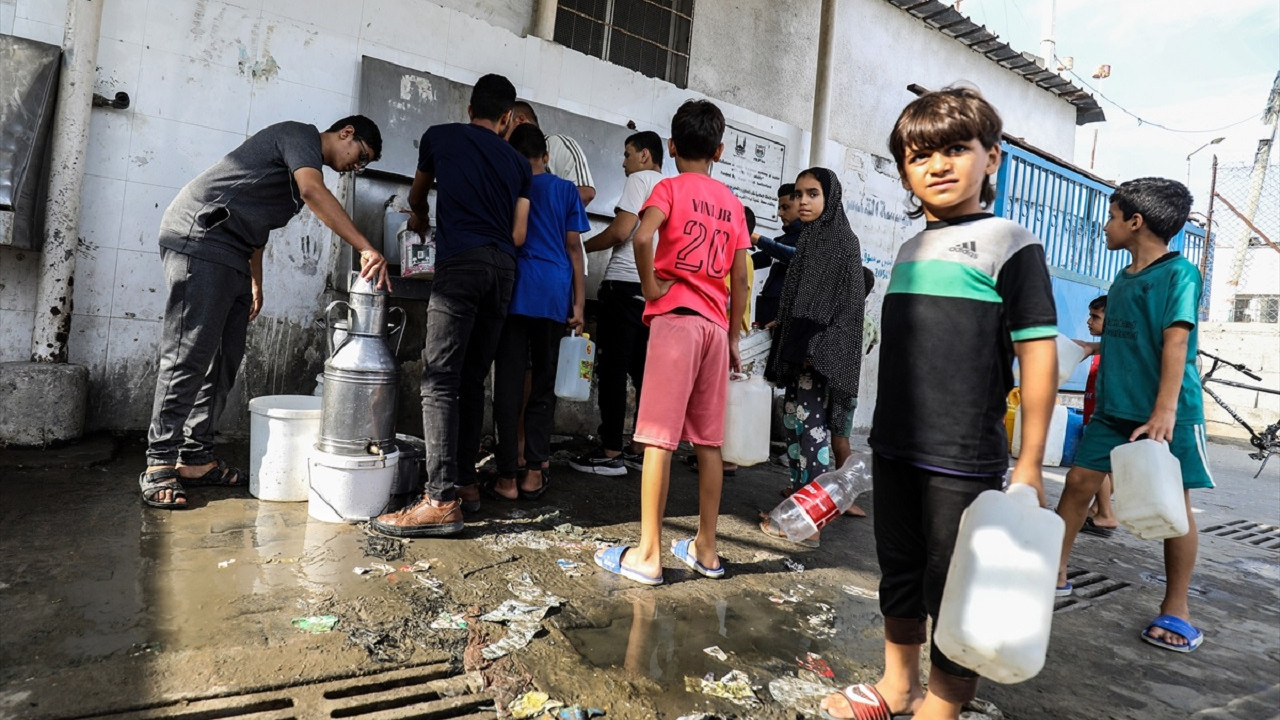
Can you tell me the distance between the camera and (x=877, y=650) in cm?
241

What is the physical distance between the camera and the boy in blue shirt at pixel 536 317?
3584 millimetres

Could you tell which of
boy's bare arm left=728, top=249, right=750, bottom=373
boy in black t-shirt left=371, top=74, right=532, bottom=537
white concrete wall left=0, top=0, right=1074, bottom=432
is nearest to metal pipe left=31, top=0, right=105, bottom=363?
white concrete wall left=0, top=0, right=1074, bottom=432

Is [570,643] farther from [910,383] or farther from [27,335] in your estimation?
[27,335]

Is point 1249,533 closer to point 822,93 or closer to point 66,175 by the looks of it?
point 822,93

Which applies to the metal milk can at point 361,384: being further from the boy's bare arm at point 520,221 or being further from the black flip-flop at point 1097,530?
the black flip-flop at point 1097,530

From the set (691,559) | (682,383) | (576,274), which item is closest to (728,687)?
(691,559)

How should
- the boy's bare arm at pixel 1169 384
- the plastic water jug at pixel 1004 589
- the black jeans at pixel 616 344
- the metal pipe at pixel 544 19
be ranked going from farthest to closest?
the metal pipe at pixel 544 19 < the black jeans at pixel 616 344 < the boy's bare arm at pixel 1169 384 < the plastic water jug at pixel 1004 589

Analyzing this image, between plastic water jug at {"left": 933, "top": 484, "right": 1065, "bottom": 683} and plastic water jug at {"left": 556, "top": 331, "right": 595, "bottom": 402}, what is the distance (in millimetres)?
2689

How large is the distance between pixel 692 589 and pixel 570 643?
2.33 feet

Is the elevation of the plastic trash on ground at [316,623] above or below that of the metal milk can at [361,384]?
below

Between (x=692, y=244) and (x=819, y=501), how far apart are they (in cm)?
135

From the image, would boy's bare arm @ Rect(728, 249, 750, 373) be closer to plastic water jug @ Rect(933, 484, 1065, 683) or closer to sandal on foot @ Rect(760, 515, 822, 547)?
sandal on foot @ Rect(760, 515, 822, 547)

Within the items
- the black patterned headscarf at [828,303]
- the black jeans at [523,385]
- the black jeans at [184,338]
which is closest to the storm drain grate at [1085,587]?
the black patterned headscarf at [828,303]

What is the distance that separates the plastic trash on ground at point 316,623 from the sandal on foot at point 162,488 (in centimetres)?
132
